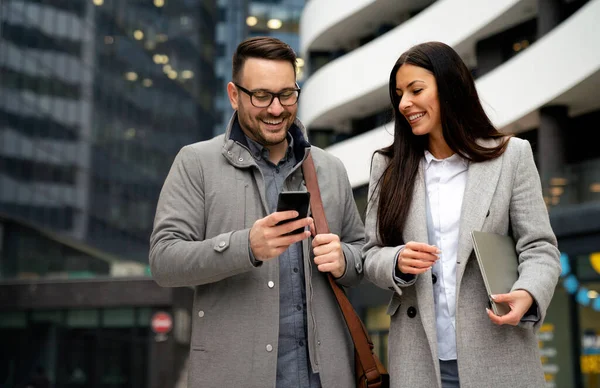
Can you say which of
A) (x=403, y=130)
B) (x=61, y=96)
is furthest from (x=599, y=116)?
(x=61, y=96)

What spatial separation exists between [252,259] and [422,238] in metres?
0.73

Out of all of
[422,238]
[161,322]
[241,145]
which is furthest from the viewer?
[161,322]

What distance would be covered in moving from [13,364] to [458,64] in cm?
2972

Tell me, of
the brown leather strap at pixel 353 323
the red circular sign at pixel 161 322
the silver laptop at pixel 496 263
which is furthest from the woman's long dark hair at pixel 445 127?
the red circular sign at pixel 161 322

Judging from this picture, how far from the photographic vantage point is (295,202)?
3158 mm

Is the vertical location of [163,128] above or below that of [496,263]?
above

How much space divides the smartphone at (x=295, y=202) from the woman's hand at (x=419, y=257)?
17.2 inches

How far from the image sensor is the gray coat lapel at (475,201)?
3.35 meters

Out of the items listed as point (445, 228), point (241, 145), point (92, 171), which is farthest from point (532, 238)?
point (92, 171)

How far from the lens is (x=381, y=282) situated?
11.5 feet

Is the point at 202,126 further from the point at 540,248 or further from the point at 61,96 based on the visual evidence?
the point at 540,248

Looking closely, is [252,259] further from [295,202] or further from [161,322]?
[161,322]

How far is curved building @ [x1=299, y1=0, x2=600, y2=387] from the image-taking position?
56.9ft

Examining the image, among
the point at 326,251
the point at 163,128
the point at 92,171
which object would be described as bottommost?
the point at 326,251
